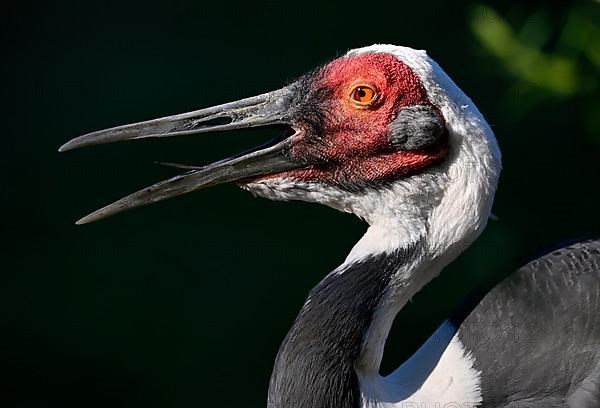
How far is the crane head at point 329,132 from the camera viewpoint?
3.11m

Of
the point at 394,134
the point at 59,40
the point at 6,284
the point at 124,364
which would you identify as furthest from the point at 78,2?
the point at 394,134

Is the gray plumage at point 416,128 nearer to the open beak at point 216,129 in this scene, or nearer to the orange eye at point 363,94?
the orange eye at point 363,94

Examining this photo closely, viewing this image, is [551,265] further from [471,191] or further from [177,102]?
[177,102]

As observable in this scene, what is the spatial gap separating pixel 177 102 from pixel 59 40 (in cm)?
83

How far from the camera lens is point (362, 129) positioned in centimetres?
315

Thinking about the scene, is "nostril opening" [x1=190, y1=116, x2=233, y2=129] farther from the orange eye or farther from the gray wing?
the gray wing

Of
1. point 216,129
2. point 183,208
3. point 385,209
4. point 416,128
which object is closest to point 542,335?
point 385,209

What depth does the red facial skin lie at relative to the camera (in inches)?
122

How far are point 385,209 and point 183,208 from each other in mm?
3199

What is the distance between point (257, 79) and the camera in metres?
6.38

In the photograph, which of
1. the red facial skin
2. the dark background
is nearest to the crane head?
the red facial skin

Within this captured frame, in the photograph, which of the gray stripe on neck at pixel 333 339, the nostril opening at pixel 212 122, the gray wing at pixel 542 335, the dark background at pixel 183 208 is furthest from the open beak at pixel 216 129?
the dark background at pixel 183 208

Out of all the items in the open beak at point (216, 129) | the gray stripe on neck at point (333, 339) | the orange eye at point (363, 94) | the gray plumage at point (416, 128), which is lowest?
the gray stripe on neck at point (333, 339)

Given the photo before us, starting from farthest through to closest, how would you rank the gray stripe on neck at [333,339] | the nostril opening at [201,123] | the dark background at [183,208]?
the dark background at [183,208], the nostril opening at [201,123], the gray stripe on neck at [333,339]
